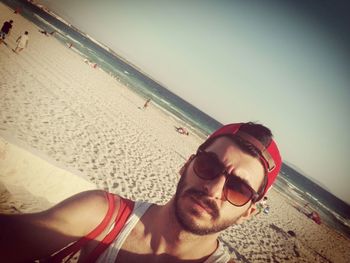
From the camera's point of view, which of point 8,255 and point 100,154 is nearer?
point 8,255

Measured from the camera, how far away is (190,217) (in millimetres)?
1866

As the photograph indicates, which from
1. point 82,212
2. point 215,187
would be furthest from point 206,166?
point 82,212

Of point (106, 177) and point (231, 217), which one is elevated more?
point (231, 217)

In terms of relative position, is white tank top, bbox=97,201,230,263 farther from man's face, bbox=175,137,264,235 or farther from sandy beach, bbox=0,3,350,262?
sandy beach, bbox=0,3,350,262

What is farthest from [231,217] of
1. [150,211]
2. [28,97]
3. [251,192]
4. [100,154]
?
[28,97]

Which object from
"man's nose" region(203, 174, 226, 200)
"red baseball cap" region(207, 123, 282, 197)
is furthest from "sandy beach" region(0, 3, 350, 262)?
"red baseball cap" region(207, 123, 282, 197)

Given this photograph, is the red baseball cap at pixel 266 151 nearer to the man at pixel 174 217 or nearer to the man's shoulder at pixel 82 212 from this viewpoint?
the man at pixel 174 217

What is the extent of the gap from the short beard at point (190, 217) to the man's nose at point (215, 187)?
6 cm

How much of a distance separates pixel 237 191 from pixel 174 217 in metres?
0.53

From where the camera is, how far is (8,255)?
1460 mm

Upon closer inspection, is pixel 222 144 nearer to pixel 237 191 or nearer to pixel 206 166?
A: pixel 206 166

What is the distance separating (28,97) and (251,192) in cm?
1020

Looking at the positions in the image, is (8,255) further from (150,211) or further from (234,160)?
(234,160)

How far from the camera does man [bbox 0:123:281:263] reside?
165cm
